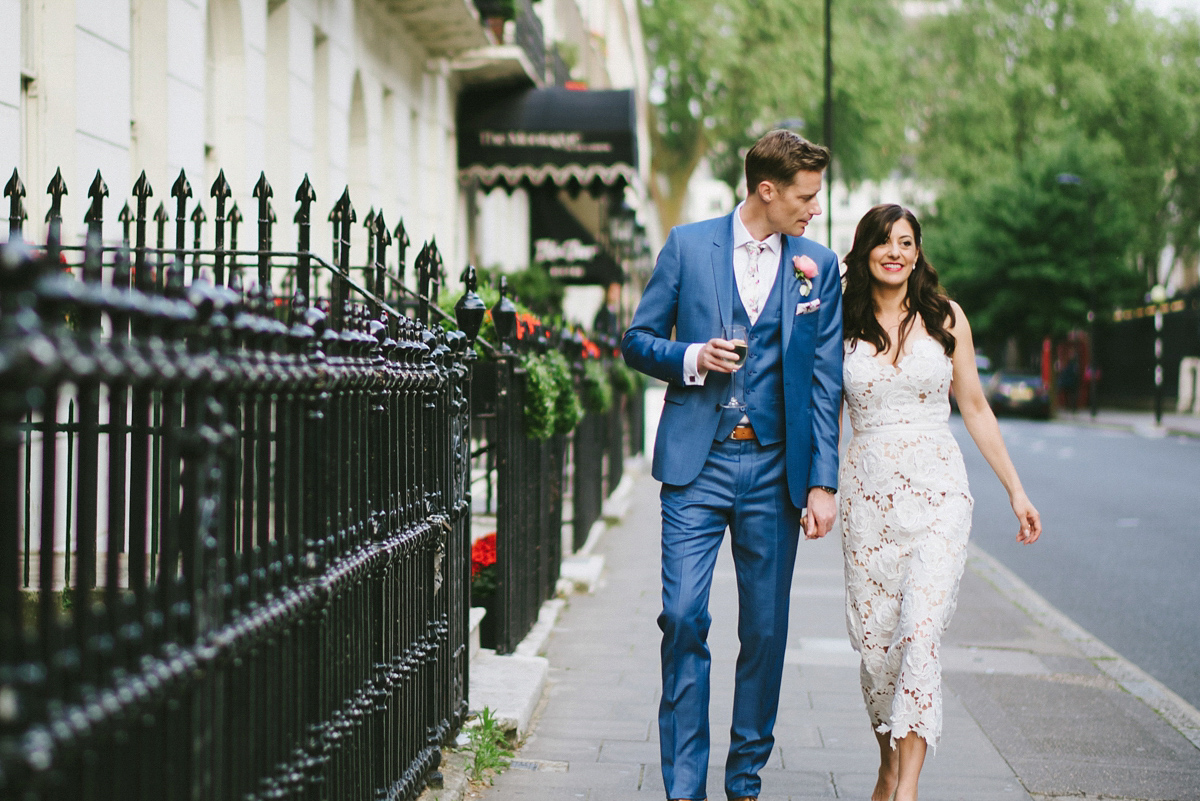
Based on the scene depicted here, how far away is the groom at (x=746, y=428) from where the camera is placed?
12.7 feet

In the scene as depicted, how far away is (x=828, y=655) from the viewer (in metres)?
6.63

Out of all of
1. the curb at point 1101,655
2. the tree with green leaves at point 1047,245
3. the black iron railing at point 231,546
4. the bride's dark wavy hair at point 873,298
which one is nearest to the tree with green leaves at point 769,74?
the tree with green leaves at point 1047,245

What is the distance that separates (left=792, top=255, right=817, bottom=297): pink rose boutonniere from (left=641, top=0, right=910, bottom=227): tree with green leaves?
31.1 m

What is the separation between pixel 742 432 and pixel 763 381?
0.57ft

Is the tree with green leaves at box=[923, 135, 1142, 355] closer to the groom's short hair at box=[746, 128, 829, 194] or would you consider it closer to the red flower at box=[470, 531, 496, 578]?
the red flower at box=[470, 531, 496, 578]

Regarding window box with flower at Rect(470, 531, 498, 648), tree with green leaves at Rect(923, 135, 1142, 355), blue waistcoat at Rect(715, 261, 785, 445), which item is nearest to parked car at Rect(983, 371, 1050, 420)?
tree with green leaves at Rect(923, 135, 1142, 355)

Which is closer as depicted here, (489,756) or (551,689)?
(489,756)

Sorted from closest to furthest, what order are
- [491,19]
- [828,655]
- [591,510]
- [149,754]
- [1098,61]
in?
[149,754]
[828,655]
[591,510]
[491,19]
[1098,61]

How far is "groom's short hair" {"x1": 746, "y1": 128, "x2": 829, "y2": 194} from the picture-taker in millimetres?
3846

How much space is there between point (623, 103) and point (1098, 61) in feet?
131

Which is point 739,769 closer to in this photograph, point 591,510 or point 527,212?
point 591,510

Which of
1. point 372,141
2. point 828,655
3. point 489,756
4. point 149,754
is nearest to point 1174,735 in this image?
point 828,655

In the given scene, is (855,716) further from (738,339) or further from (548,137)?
(548,137)

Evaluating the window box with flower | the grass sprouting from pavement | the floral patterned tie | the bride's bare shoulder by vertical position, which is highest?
the floral patterned tie
